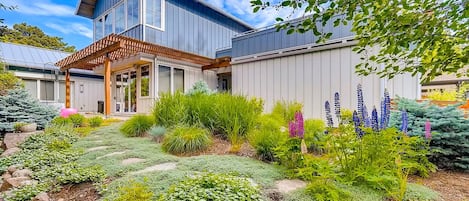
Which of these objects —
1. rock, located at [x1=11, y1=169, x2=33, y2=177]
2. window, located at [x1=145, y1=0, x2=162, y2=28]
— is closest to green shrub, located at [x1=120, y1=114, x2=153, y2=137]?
rock, located at [x1=11, y1=169, x2=33, y2=177]

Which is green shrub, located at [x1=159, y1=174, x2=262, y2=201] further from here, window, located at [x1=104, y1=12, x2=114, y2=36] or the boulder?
window, located at [x1=104, y1=12, x2=114, y2=36]

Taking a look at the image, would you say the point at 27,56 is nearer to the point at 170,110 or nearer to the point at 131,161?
the point at 170,110

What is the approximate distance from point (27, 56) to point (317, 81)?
14.6m

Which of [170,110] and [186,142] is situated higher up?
[170,110]

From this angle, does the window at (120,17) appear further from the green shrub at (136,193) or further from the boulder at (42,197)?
the green shrub at (136,193)

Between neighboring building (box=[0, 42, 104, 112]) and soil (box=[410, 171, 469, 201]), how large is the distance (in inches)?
525

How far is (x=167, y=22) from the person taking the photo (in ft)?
33.8

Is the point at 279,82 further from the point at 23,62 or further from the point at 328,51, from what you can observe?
the point at 23,62

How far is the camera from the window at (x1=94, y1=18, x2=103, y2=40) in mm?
12265

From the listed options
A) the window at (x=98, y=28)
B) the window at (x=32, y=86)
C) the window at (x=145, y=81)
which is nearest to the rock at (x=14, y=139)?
the window at (x=145, y=81)

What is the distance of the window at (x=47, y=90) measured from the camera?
42.3 ft

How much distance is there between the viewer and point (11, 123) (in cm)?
597

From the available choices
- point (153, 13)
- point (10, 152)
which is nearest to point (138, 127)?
point (10, 152)

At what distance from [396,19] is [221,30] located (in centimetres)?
1208
